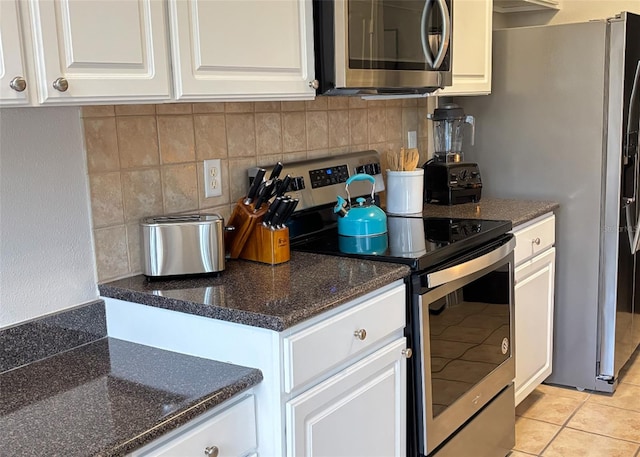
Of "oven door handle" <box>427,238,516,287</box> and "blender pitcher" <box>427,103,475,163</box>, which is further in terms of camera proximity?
"blender pitcher" <box>427,103,475,163</box>

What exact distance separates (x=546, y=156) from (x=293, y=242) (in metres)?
1.36

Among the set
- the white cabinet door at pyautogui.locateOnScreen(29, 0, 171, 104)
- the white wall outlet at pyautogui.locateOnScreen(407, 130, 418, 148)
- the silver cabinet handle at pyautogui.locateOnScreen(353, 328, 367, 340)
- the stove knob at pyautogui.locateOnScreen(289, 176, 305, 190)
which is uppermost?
the white cabinet door at pyautogui.locateOnScreen(29, 0, 171, 104)

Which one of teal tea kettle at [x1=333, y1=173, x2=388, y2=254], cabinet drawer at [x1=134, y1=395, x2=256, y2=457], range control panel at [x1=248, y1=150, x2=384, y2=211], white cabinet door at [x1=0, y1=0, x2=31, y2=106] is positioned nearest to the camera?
white cabinet door at [x1=0, y1=0, x2=31, y2=106]

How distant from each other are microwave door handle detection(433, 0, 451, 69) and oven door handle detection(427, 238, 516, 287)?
0.64 metres

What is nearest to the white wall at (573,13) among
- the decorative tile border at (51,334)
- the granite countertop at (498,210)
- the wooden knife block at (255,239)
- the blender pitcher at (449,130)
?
the blender pitcher at (449,130)

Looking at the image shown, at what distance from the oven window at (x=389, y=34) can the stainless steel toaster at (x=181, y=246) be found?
2.05 feet

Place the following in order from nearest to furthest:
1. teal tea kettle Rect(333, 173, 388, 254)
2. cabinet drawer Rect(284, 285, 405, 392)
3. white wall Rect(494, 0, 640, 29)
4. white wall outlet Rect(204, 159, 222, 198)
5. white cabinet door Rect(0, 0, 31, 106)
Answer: white cabinet door Rect(0, 0, 31, 106) → cabinet drawer Rect(284, 285, 405, 392) → white wall outlet Rect(204, 159, 222, 198) → teal tea kettle Rect(333, 173, 388, 254) → white wall Rect(494, 0, 640, 29)

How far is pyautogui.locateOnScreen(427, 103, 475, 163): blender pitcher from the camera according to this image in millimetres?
2866

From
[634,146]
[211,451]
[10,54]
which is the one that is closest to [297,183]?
[211,451]

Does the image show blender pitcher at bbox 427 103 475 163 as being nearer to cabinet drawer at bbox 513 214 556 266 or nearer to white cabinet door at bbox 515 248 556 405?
cabinet drawer at bbox 513 214 556 266

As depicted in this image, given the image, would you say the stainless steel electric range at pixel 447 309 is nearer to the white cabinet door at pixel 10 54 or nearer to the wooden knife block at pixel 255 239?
the wooden knife block at pixel 255 239

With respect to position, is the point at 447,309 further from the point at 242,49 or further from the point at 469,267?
the point at 242,49

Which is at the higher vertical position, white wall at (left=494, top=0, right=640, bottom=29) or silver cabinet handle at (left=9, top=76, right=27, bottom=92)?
white wall at (left=494, top=0, right=640, bottom=29)

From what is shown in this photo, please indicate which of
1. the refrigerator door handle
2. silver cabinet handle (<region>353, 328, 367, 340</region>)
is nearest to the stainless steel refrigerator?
the refrigerator door handle
